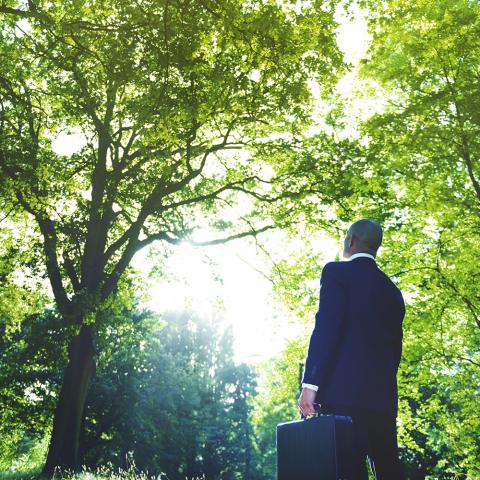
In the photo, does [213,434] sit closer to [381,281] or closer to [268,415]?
[268,415]

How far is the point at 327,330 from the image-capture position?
10.4ft

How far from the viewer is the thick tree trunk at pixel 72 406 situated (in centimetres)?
1160

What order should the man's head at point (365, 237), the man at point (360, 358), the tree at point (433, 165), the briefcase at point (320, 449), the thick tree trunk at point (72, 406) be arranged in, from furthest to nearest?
the thick tree trunk at point (72, 406), the tree at point (433, 165), the man's head at point (365, 237), the man at point (360, 358), the briefcase at point (320, 449)

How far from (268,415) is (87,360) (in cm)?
4329

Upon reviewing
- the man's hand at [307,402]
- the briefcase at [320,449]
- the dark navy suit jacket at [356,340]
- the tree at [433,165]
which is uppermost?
the tree at [433,165]

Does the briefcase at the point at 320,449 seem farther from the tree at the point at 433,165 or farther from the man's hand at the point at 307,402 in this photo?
the tree at the point at 433,165

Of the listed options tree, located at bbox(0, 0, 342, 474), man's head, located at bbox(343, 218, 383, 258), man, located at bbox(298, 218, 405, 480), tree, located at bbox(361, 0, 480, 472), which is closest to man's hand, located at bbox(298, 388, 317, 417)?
man, located at bbox(298, 218, 405, 480)

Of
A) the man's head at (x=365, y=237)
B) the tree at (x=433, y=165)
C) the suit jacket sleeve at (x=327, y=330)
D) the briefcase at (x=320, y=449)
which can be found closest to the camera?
the briefcase at (x=320, y=449)

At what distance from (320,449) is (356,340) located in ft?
2.56

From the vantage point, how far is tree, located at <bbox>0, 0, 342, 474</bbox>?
6.98 metres

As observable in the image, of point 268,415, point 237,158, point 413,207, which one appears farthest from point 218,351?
point 413,207

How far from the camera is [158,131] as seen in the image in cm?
814

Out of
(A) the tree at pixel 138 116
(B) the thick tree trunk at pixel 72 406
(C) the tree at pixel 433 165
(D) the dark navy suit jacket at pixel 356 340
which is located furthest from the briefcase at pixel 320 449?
(B) the thick tree trunk at pixel 72 406

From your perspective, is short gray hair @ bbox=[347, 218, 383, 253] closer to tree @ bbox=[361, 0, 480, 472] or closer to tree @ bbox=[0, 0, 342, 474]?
tree @ bbox=[0, 0, 342, 474]
